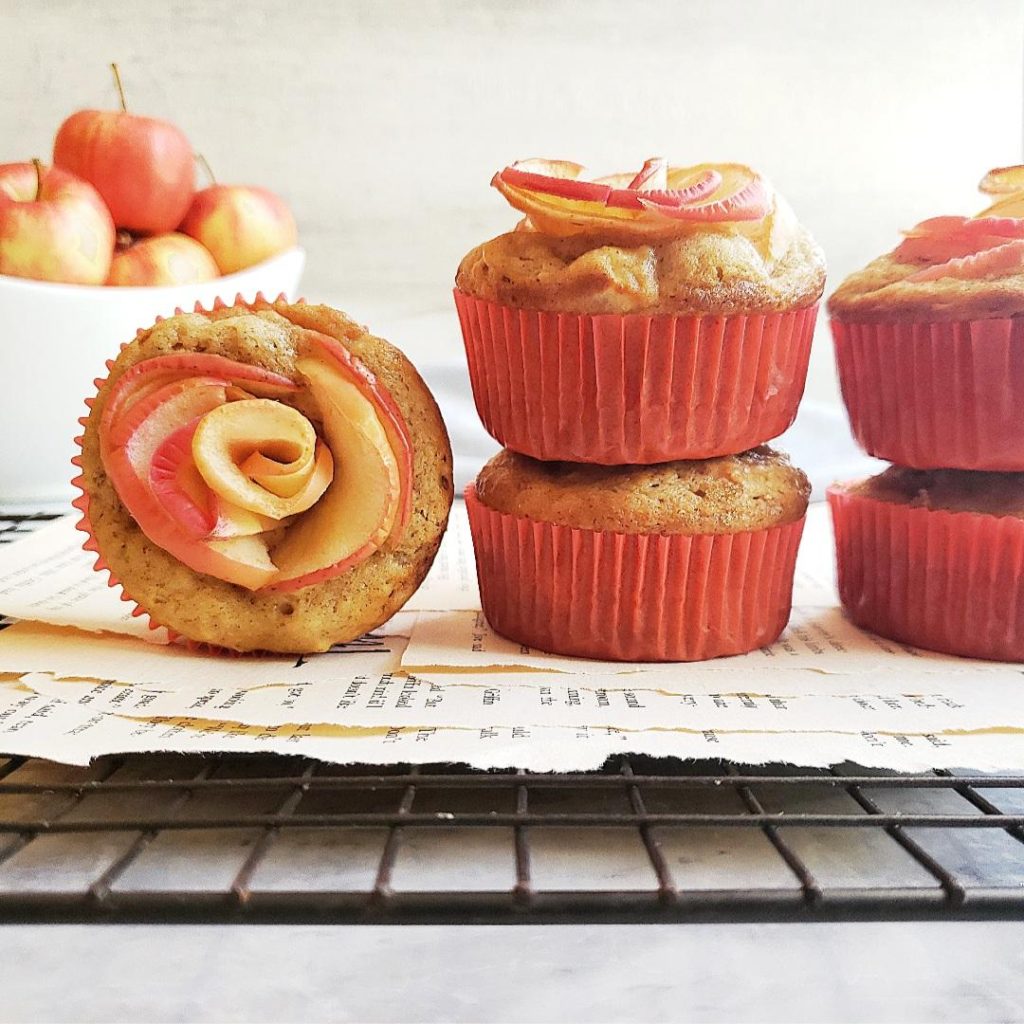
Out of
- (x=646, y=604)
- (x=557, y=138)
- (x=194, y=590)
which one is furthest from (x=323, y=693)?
(x=557, y=138)

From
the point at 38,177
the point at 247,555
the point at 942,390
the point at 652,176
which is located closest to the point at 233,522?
the point at 247,555

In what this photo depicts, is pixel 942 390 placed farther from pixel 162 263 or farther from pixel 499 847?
pixel 162 263

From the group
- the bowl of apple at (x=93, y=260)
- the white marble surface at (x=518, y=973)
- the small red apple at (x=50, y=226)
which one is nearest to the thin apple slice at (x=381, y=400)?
the white marble surface at (x=518, y=973)

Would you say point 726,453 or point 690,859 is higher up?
point 726,453

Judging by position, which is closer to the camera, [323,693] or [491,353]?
[323,693]

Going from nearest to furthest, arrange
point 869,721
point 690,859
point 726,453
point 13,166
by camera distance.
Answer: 1. point 690,859
2. point 869,721
3. point 726,453
4. point 13,166

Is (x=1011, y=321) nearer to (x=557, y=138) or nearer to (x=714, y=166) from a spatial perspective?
(x=714, y=166)

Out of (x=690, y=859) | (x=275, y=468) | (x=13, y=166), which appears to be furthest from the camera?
(x=13, y=166)
